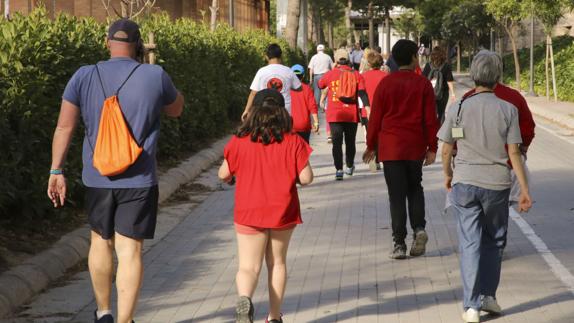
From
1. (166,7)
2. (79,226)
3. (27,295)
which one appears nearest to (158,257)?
(79,226)

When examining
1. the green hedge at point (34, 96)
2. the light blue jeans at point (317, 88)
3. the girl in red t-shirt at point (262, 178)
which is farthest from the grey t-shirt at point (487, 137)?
the light blue jeans at point (317, 88)

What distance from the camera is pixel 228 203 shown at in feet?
45.0

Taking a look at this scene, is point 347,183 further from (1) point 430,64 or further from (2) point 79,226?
(2) point 79,226

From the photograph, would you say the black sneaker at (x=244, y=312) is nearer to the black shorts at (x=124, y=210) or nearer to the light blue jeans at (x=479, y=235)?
the black shorts at (x=124, y=210)

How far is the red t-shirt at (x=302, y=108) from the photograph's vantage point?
1391cm

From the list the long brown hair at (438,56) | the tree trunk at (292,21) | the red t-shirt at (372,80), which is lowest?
the red t-shirt at (372,80)

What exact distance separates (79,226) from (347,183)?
18.3 ft

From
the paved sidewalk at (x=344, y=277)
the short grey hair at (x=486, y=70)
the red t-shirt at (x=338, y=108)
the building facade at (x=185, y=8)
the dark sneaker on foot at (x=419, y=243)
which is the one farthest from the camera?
the building facade at (x=185, y=8)

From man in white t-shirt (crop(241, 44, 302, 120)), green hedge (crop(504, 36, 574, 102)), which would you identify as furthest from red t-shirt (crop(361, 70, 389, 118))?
green hedge (crop(504, 36, 574, 102))

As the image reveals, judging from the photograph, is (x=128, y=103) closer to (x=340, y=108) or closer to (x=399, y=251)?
(x=399, y=251)

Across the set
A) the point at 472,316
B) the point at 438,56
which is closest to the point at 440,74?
the point at 438,56

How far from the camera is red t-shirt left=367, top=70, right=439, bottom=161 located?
379 inches

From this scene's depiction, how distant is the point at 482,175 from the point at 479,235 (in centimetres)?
38

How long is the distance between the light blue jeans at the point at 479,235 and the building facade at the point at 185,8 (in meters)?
6.97
